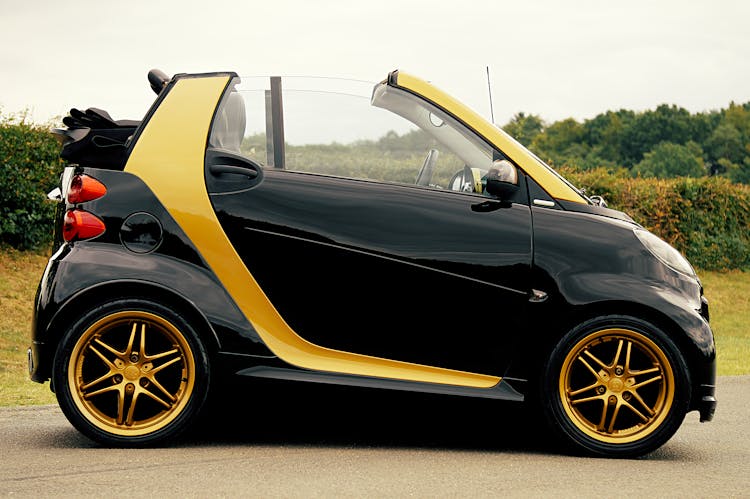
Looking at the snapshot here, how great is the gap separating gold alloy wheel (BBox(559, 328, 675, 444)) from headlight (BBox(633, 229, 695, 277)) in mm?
431

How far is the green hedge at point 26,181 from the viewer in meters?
15.2

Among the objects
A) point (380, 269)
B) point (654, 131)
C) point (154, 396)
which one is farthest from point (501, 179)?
point (654, 131)

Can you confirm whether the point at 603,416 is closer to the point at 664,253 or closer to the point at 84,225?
the point at 664,253

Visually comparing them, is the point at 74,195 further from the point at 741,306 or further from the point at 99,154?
the point at 741,306

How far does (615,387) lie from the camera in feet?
17.0

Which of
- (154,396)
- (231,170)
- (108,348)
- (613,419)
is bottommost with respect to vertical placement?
(613,419)

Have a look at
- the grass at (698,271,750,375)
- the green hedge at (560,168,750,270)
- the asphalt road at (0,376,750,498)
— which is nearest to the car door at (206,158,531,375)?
the asphalt road at (0,376,750,498)

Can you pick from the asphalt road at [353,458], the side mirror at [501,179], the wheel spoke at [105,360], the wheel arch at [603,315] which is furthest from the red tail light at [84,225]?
the wheel arch at [603,315]

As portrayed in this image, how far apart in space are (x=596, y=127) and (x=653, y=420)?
8272 cm

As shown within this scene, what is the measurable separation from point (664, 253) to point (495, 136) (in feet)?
3.35

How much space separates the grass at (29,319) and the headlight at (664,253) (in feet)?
14.8

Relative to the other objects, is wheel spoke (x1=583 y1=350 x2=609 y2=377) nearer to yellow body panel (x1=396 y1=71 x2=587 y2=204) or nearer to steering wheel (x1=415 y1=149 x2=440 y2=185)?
yellow body panel (x1=396 y1=71 x2=587 y2=204)

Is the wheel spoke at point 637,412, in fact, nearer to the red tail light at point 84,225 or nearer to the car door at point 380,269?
the car door at point 380,269

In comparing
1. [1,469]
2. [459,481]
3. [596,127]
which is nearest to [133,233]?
[1,469]
